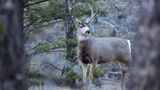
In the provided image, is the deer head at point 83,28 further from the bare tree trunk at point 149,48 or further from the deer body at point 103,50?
the bare tree trunk at point 149,48

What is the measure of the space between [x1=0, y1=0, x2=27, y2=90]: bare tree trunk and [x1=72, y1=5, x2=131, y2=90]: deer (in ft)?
31.8

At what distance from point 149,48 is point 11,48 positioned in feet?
4.38

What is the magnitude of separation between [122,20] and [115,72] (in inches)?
201

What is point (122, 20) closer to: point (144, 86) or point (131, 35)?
point (131, 35)

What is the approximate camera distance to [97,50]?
53.4ft

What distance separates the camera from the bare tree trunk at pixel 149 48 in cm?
541

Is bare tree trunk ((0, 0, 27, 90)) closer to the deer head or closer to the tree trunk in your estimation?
the deer head

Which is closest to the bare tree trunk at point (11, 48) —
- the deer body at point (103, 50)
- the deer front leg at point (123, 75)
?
the deer body at point (103, 50)

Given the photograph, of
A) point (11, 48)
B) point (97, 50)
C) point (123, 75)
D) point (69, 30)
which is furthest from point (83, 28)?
point (11, 48)

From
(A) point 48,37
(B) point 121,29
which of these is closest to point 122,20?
(B) point 121,29

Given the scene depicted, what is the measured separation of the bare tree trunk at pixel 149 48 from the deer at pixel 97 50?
9.75 metres

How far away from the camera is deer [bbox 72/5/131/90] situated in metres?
15.7

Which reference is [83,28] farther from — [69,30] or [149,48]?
[149,48]

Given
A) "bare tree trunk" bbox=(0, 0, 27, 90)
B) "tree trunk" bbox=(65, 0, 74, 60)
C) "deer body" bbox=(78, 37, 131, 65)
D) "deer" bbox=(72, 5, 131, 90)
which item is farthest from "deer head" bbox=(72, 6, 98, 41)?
"bare tree trunk" bbox=(0, 0, 27, 90)
